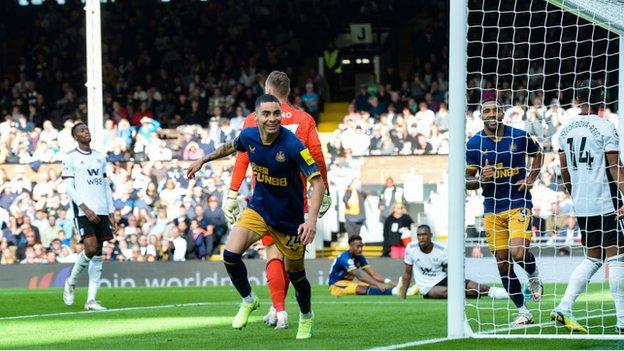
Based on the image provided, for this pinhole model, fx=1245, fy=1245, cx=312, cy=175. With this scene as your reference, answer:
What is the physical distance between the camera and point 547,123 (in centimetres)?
2270

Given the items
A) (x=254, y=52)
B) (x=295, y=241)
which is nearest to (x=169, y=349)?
(x=295, y=241)

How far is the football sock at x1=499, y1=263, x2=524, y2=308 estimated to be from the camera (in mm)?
11141

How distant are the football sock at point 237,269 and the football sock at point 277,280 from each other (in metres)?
0.21

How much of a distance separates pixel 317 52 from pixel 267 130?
22561mm

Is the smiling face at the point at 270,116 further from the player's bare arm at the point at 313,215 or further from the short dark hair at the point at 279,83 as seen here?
the short dark hair at the point at 279,83

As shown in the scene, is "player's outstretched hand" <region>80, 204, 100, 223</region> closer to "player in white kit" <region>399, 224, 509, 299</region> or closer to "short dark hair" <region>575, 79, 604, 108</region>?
"player in white kit" <region>399, 224, 509, 299</region>

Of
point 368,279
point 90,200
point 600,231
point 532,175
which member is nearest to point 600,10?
point 532,175

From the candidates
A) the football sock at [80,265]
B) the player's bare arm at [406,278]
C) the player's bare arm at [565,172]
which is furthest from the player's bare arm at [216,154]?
the player's bare arm at [406,278]

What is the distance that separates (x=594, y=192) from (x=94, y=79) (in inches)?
540

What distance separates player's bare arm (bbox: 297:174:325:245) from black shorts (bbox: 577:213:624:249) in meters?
2.45

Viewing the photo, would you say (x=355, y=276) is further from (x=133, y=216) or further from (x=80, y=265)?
(x=133, y=216)

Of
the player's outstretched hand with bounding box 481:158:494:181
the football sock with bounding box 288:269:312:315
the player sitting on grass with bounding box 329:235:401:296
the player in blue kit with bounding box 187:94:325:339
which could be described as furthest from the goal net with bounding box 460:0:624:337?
the player sitting on grass with bounding box 329:235:401:296

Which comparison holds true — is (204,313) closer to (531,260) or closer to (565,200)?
(531,260)

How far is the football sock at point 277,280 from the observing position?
32.6 feet
